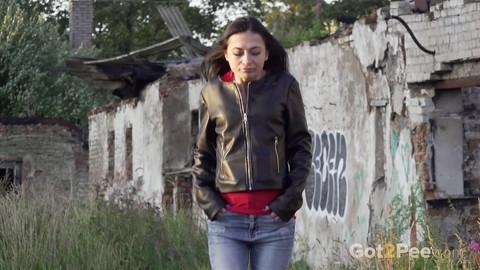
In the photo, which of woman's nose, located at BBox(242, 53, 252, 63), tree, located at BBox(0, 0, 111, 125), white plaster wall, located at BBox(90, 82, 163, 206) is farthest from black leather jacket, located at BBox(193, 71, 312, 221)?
tree, located at BBox(0, 0, 111, 125)

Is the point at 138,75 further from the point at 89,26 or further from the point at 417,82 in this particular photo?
the point at 89,26

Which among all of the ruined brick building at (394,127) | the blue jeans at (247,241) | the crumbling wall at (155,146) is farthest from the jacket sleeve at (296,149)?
the crumbling wall at (155,146)

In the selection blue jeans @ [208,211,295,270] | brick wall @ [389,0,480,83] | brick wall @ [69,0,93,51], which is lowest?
blue jeans @ [208,211,295,270]

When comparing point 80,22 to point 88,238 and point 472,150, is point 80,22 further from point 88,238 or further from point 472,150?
point 472,150

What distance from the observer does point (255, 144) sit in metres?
5.41

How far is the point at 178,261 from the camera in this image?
10.9 metres

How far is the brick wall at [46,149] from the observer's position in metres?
28.8

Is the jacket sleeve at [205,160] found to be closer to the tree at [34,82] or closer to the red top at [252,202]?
the red top at [252,202]

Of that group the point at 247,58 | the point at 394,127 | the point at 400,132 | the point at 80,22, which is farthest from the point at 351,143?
the point at 80,22

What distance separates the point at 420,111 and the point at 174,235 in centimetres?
305

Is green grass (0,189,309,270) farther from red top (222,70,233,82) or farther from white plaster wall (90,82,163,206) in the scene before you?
white plaster wall (90,82,163,206)

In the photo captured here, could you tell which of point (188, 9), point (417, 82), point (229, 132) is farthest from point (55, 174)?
point (229, 132)

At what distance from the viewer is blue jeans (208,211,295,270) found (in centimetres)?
536

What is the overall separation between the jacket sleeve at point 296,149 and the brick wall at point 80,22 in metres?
30.8
